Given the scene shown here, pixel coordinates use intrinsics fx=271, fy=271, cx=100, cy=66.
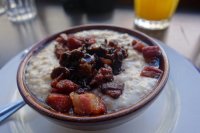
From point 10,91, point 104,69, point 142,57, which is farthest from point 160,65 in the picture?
point 10,91

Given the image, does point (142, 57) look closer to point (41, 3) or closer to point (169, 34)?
point (169, 34)

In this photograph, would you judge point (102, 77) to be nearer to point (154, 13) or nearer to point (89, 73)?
point (89, 73)

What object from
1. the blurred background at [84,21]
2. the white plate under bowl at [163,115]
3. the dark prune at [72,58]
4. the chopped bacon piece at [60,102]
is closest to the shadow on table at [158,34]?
the blurred background at [84,21]

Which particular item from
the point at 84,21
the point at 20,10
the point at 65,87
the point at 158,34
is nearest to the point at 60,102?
the point at 65,87

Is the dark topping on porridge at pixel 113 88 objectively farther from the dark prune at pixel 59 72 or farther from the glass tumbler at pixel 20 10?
the glass tumbler at pixel 20 10

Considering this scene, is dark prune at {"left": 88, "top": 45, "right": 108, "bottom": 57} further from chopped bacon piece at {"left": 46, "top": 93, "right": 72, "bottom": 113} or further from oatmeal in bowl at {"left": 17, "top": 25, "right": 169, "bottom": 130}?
chopped bacon piece at {"left": 46, "top": 93, "right": 72, "bottom": 113}

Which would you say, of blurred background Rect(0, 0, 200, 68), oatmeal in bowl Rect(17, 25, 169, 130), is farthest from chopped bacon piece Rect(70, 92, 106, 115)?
blurred background Rect(0, 0, 200, 68)

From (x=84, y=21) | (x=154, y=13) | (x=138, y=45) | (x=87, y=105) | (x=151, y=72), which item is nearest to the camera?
(x=87, y=105)
